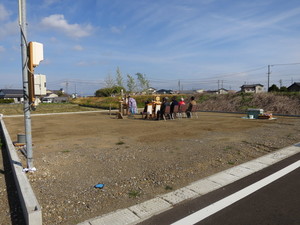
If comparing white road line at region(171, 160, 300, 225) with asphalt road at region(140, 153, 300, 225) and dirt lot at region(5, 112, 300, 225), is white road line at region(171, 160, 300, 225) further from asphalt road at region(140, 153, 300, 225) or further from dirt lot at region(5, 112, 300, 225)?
dirt lot at region(5, 112, 300, 225)

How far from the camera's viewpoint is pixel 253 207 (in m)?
2.97

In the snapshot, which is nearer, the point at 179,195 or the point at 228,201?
the point at 228,201

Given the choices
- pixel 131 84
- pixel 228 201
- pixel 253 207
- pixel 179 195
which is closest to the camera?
pixel 253 207

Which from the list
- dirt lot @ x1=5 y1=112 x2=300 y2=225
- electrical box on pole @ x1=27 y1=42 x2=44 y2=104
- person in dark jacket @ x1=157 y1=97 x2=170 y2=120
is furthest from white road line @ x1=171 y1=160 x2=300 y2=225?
person in dark jacket @ x1=157 y1=97 x2=170 y2=120

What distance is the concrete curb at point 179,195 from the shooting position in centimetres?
271

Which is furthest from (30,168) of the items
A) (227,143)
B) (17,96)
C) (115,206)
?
(17,96)

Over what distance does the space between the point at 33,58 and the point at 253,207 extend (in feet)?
14.3

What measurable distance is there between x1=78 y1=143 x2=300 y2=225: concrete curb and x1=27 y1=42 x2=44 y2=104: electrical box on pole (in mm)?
2717

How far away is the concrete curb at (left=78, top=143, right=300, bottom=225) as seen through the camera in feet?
8.88

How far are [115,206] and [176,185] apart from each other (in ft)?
3.67

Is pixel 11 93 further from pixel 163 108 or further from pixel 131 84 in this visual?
pixel 163 108

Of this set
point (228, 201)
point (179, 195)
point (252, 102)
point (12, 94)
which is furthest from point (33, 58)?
point (12, 94)

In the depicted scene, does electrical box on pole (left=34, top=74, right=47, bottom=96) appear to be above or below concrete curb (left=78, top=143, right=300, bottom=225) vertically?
above

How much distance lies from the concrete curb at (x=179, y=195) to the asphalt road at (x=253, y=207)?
0.34 ft
